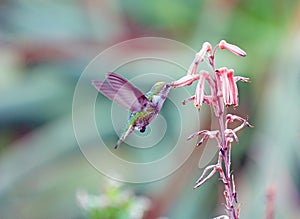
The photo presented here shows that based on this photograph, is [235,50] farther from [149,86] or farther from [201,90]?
[149,86]

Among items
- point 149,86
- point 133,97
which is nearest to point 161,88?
point 133,97

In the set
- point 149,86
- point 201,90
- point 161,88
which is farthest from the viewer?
point 149,86

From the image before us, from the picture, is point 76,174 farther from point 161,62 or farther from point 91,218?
point 91,218

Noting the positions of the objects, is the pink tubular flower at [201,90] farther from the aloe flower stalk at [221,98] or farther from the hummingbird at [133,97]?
the hummingbird at [133,97]

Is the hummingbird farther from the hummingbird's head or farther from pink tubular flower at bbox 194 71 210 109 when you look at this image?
pink tubular flower at bbox 194 71 210 109

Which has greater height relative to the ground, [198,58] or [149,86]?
[149,86]

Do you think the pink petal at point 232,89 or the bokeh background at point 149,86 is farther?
the bokeh background at point 149,86

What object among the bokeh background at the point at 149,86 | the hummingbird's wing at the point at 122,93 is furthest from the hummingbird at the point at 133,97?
the bokeh background at the point at 149,86

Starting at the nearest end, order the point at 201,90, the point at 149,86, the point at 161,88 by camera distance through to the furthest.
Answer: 1. the point at 201,90
2. the point at 161,88
3. the point at 149,86
